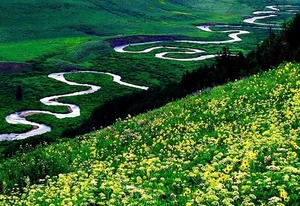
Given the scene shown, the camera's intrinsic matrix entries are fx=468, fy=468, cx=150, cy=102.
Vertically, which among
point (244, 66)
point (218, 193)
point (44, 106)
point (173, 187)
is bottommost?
point (44, 106)

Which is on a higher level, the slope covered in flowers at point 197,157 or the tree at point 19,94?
the slope covered in flowers at point 197,157

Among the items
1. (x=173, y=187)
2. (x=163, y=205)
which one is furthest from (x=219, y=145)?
(x=163, y=205)

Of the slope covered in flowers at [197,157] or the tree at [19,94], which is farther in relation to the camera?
the tree at [19,94]

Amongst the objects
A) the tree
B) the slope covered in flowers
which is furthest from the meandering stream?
the slope covered in flowers

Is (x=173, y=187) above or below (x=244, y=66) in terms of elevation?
above

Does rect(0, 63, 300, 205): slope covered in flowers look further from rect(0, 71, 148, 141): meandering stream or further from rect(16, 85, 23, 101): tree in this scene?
rect(16, 85, 23, 101): tree

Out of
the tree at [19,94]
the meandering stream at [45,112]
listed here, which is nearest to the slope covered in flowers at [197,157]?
the meandering stream at [45,112]

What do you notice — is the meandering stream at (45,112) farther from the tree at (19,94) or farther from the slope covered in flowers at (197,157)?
the slope covered in flowers at (197,157)

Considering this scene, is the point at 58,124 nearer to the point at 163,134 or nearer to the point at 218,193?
the point at 163,134

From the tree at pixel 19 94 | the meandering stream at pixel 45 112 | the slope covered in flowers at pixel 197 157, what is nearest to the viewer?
the slope covered in flowers at pixel 197 157
